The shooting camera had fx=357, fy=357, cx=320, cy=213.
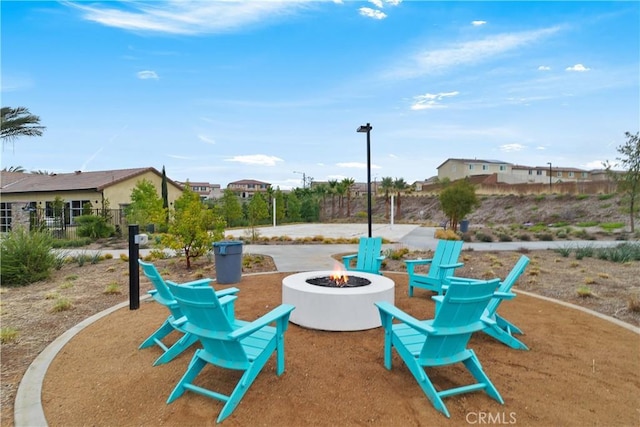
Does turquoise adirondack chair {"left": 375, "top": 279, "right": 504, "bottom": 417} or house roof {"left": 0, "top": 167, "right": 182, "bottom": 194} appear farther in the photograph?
house roof {"left": 0, "top": 167, "right": 182, "bottom": 194}

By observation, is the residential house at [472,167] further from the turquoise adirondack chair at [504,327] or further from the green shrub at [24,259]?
the green shrub at [24,259]

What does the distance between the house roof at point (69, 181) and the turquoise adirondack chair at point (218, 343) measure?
23.4 metres

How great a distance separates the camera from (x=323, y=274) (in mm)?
5430

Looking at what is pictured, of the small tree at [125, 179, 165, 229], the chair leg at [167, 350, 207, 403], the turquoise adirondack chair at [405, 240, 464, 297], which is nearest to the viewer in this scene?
the chair leg at [167, 350, 207, 403]

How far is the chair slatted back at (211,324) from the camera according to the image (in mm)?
2535

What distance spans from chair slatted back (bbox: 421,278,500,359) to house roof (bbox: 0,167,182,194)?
24.5 m

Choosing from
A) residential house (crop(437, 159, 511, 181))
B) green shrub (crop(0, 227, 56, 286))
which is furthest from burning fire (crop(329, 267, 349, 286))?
residential house (crop(437, 159, 511, 181))

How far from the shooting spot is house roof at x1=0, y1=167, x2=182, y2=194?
931 inches

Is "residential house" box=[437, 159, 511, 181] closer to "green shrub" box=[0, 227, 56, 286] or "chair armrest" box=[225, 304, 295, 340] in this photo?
"green shrub" box=[0, 227, 56, 286]

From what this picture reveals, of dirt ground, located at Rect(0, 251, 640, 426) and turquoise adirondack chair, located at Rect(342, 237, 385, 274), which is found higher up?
turquoise adirondack chair, located at Rect(342, 237, 385, 274)

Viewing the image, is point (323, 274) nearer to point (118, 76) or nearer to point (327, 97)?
point (118, 76)

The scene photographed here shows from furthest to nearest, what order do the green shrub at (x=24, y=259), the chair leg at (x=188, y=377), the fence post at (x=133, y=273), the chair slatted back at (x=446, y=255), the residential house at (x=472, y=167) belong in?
the residential house at (x=472, y=167), the green shrub at (x=24, y=259), the chair slatted back at (x=446, y=255), the fence post at (x=133, y=273), the chair leg at (x=188, y=377)

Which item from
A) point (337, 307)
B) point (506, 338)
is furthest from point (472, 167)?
point (337, 307)

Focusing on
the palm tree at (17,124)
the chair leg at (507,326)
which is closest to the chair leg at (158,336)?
the chair leg at (507,326)
